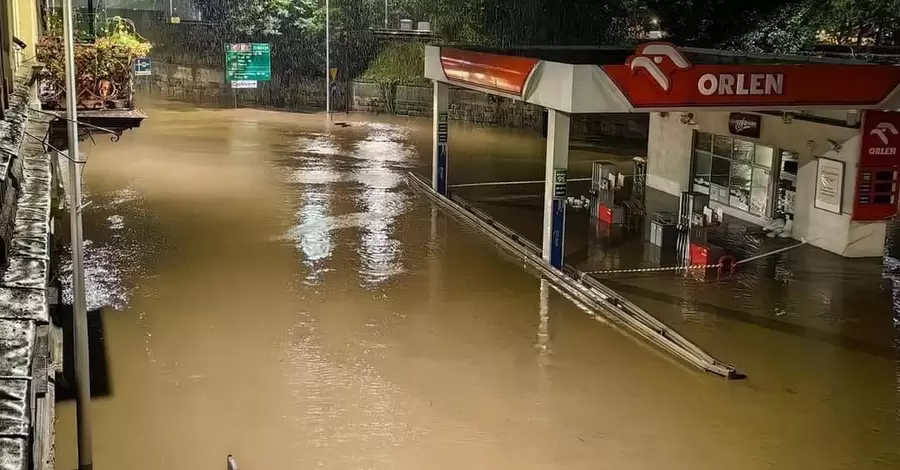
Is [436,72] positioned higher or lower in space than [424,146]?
higher

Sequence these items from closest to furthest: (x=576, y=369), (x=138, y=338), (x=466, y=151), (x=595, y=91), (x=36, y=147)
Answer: (x=36, y=147), (x=576, y=369), (x=138, y=338), (x=595, y=91), (x=466, y=151)

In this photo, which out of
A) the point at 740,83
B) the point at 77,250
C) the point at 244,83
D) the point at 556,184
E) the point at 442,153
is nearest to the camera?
the point at 77,250

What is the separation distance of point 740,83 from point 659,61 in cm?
146

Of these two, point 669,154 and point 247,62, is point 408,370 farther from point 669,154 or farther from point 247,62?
point 247,62

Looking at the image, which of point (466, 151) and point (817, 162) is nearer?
point (817, 162)

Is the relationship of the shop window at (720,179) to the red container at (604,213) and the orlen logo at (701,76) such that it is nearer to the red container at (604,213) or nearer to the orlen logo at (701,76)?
the red container at (604,213)

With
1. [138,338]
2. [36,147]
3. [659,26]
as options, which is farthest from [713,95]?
[659,26]

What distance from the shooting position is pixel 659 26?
3291 centimetres

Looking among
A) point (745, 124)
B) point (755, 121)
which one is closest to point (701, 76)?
point (755, 121)

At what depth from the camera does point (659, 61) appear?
1338cm

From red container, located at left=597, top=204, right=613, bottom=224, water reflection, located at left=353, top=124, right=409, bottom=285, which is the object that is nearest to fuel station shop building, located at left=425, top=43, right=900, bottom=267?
water reflection, located at left=353, top=124, right=409, bottom=285

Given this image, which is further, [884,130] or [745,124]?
[745,124]

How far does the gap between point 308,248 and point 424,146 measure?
1523cm

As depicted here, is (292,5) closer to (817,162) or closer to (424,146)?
(424,146)
